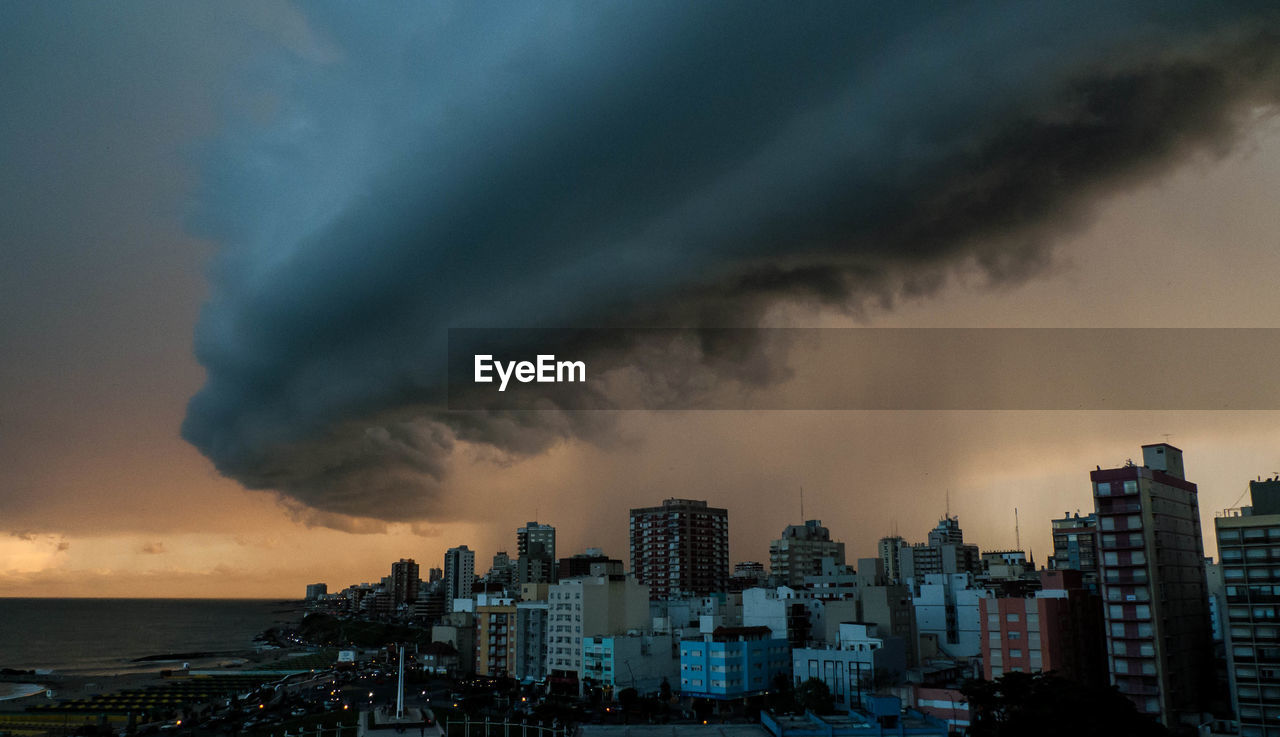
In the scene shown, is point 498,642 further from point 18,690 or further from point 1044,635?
point 18,690

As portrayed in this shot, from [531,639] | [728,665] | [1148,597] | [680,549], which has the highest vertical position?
[680,549]

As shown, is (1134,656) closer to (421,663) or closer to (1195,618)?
(1195,618)

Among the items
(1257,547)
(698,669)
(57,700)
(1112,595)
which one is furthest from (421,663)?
(1257,547)

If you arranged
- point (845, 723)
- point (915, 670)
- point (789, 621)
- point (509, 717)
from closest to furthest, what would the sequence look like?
point (845, 723) < point (509, 717) < point (915, 670) < point (789, 621)

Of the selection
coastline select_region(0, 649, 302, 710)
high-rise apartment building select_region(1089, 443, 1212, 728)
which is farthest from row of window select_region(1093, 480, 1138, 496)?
coastline select_region(0, 649, 302, 710)

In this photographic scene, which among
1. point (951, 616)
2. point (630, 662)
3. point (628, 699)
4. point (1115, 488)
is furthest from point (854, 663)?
point (951, 616)

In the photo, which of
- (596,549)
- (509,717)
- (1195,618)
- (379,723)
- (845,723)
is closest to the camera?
(379,723)

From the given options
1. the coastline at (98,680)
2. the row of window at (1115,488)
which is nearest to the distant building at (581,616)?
the row of window at (1115,488)
